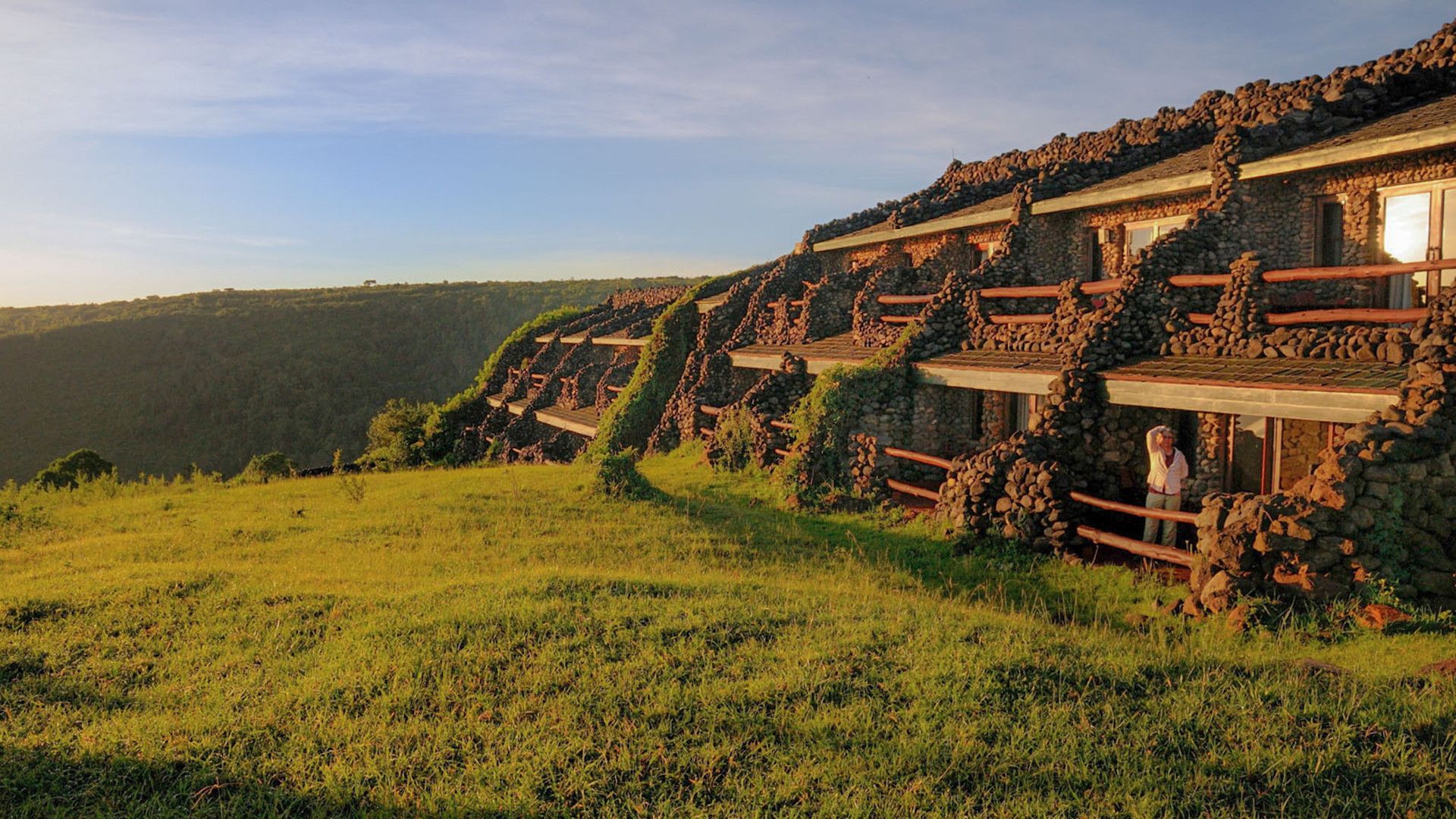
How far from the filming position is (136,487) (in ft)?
77.2

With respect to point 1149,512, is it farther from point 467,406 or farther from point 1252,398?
point 467,406

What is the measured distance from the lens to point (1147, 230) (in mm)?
17078

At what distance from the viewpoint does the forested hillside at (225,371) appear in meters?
56.0

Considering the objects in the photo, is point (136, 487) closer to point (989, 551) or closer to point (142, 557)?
point (142, 557)

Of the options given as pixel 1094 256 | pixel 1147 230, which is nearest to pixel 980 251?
pixel 1094 256

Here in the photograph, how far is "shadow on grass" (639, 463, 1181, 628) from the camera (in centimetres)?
1051

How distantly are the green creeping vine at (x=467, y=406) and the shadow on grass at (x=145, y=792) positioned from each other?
28810 mm

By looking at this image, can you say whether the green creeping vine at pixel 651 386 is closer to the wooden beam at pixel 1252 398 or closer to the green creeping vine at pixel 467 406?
the green creeping vine at pixel 467 406

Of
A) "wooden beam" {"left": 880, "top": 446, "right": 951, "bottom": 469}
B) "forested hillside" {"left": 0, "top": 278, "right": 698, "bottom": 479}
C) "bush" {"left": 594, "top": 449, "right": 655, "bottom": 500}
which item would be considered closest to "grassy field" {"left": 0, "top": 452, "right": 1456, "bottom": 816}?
"wooden beam" {"left": 880, "top": 446, "right": 951, "bottom": 469}

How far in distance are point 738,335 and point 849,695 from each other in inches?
761

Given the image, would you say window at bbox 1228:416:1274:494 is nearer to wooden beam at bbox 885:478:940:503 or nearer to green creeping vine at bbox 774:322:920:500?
wooden beam at bbox 885:478:940:503

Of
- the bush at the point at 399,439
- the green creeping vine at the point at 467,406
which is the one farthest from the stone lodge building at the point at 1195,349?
the bush at the point at 399,439

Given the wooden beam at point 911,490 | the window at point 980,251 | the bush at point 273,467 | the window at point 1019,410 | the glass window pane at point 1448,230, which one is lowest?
the bush at point 273,467

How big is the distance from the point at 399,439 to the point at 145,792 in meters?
31.9
